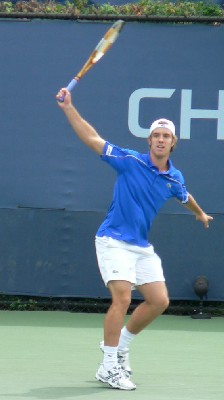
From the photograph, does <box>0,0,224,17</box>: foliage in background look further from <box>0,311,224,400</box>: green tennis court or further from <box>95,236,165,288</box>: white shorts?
<box>95,236,165,288</box>: white shorts

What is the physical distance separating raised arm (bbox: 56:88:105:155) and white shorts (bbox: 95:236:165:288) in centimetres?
54

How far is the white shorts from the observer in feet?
19.8

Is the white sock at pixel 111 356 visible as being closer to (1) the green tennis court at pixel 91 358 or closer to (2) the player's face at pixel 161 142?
(1) the green tennis court at pixel 91 358

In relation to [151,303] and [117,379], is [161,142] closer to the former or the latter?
[151,303]

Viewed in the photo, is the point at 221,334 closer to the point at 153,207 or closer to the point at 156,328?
the point at 156,328

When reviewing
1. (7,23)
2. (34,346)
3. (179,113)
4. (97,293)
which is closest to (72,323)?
(97,293)

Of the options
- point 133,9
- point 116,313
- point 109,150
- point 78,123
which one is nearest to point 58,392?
point 116,313

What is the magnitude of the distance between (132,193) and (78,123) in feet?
1.67

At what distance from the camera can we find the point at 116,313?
19.6 feet

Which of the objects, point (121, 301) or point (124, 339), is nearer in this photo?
point (121, 301)

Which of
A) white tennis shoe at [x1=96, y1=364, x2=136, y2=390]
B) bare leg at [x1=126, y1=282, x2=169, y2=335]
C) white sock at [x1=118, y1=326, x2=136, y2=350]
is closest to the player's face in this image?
bare leg at [x1=126, y1=282, x2=169, y2=335]

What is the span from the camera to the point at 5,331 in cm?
813

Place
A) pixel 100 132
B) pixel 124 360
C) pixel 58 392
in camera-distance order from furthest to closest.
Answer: pixel 100 132 → pixel 124 360 → pixel 58 392

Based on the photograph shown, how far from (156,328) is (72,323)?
690 mm
